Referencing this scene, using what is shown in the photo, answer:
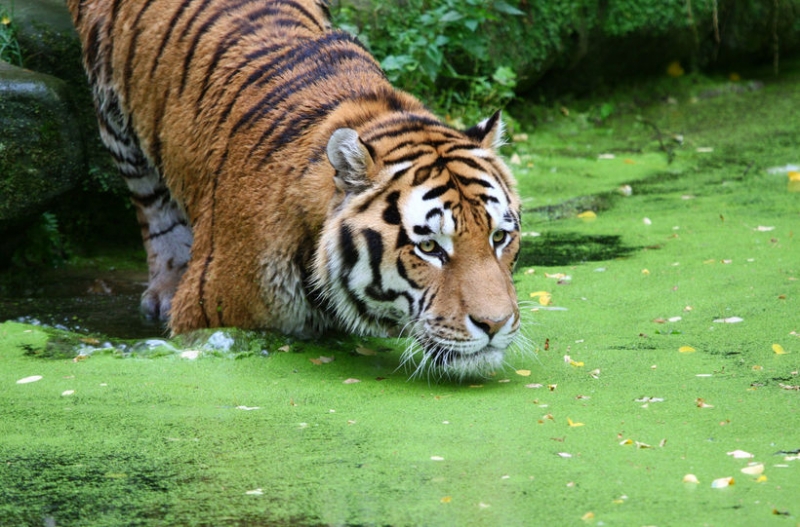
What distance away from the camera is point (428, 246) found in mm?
3561

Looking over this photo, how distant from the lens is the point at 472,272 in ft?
11.4

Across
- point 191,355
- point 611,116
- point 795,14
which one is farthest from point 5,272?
point 795,14

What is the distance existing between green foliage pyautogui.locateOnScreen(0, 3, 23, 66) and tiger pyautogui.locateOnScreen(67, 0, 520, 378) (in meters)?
1.11

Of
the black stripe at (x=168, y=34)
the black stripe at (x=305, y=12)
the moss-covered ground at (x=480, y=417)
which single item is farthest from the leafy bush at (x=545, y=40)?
the moss-covered ground at (x=480, y=417)

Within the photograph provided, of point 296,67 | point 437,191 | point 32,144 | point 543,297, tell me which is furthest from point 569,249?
point 32,144

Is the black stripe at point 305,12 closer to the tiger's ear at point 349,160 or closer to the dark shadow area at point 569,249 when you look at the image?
the tiger's ear at point 349,160

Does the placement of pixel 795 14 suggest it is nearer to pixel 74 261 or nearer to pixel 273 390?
pixel 74 261

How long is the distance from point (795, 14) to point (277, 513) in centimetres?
793

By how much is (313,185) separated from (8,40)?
9.92ft

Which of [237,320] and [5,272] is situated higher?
[237,320]

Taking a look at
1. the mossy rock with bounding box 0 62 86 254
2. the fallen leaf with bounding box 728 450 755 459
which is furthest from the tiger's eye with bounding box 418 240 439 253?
the mossy rock with bounding box 0 62 86 254

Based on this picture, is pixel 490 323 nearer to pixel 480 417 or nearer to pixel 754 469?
pixel 480 417

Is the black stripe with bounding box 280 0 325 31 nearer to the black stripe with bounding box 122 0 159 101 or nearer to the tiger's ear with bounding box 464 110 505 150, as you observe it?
the black stripe with bounding box 122 0 159 101

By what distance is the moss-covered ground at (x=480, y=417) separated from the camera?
2.70 m
